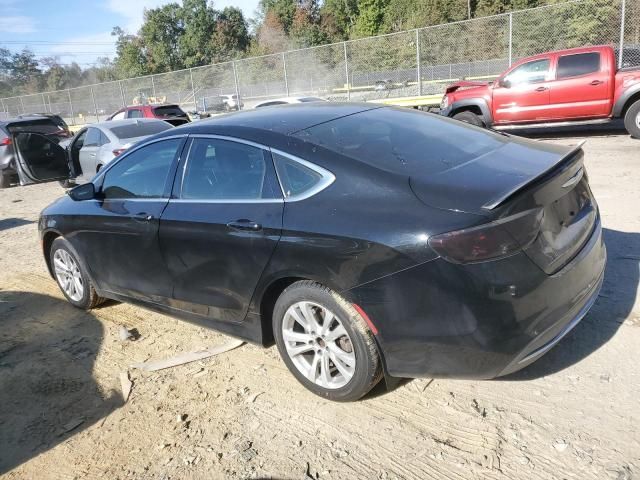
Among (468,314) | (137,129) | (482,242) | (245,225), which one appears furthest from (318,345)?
(137,129)

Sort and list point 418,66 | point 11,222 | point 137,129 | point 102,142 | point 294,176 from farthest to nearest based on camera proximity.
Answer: point 418,66
point 137,129
point 102,142
point 11,222
point 294,176

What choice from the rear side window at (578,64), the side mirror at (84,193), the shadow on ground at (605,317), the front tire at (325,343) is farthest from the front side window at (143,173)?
the rear side window at (578,64)

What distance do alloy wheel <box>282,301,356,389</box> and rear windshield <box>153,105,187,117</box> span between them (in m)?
16.2

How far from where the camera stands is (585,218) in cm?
304

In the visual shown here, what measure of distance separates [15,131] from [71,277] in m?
9.59

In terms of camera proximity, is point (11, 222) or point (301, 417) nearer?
point (301, 417)

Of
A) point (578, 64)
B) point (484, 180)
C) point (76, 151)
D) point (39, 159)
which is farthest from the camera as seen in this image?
point (76, 151)

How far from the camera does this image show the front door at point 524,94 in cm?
1174

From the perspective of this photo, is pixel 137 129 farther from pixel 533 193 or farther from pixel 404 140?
pixel 533 193

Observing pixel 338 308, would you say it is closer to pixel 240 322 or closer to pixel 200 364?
pixel 240 322

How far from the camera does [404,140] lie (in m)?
3.27

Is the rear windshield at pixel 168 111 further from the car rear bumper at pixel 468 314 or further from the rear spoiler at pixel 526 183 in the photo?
the car rear bumper at pixel 468 314

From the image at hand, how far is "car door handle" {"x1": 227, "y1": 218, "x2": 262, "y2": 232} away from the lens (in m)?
3.12

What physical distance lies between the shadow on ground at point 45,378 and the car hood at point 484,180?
2.34 metres
